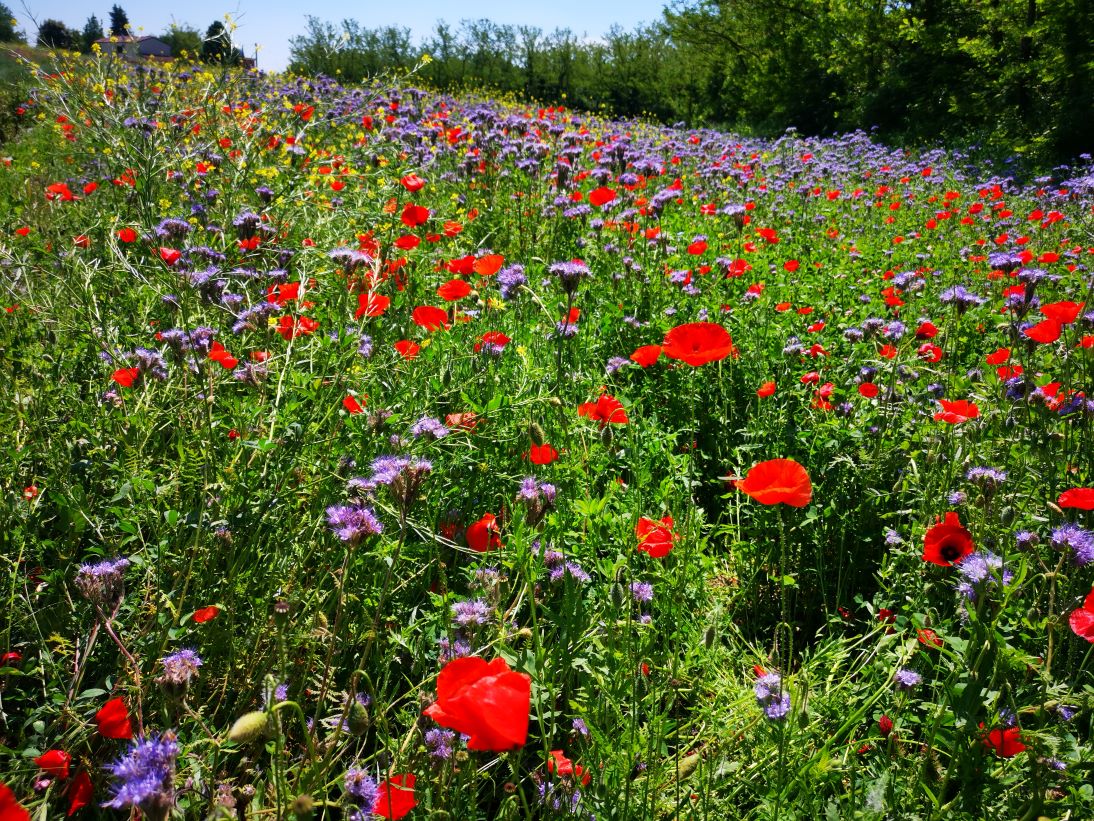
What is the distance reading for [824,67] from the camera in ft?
63.0

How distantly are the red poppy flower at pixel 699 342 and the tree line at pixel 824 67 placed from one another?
313 centimetres

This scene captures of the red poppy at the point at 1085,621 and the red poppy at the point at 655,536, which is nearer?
the red poppy at the point at 1085,621

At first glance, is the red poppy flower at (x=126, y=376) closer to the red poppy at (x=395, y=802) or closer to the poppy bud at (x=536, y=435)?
the poppy bud at (x=536, y=435)

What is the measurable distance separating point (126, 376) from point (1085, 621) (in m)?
2.49

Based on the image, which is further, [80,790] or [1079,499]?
[1079,499]

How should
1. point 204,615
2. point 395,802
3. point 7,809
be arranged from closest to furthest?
point 7,809 → point 395,802 → point 204,615

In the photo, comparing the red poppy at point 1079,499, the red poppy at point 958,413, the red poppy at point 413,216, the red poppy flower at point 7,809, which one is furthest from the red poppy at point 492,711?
the red poppy at point 413,216

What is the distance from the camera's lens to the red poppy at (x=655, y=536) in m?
1.65

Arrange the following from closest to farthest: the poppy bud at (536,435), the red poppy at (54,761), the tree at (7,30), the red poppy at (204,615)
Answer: the red poppy at (54,761) → the red poppy at (204,615) → the poppy bud at (536,435) → the tree at (7,30)

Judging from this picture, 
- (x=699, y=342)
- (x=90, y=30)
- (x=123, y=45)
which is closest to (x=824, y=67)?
(x=123, y=45)

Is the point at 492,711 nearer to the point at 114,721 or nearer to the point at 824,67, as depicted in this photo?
the point at 114,721

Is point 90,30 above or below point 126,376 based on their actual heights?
above

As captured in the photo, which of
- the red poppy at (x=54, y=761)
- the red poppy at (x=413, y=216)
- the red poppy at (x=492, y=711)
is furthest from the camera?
the red poppy at (x=413, y=216)

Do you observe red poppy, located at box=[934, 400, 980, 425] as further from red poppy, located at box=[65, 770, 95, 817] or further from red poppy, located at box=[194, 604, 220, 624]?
red poppy, located at box=[65, 770, 95, 817]
